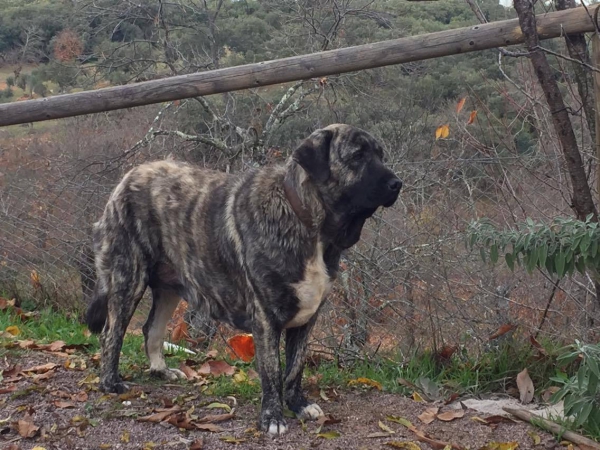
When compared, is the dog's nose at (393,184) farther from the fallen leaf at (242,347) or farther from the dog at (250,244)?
the fallen leaf at (242,347)

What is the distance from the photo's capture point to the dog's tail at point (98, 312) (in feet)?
17.6

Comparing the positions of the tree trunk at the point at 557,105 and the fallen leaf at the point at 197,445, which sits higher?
the tree trunk at the point at 557,105

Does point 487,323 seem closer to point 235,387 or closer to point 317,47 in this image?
point 235,387

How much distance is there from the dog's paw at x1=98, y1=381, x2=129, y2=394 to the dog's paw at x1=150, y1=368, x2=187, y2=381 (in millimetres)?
378

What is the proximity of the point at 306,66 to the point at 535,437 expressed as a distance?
8.67 feet

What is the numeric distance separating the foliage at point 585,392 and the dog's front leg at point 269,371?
1.59 m

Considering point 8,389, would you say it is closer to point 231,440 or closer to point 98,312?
point 98,312

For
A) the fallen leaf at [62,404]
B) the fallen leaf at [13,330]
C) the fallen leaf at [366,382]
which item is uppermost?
the fallen leaf at [62,404]

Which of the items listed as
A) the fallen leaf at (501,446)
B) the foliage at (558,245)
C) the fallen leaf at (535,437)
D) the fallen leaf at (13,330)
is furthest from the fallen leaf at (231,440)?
the fallen leaf at (13,330)

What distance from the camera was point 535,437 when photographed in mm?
4258

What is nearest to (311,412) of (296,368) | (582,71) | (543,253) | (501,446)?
(296,368)

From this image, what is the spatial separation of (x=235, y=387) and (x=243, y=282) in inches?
35.1

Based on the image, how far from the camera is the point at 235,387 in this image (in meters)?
5.25

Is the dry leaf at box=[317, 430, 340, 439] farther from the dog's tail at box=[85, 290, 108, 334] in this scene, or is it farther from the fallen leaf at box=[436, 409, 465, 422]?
the dog's tail at box=[85, 290, 108, 334]
